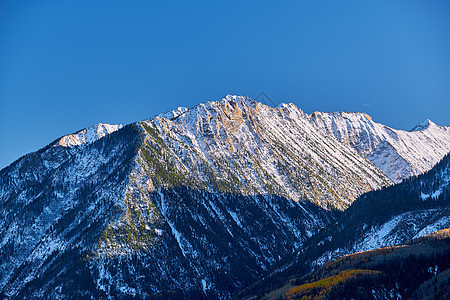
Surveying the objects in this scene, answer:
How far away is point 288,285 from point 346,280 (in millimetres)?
37916

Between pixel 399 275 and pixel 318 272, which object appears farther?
pixel 318 272

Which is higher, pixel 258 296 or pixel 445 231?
pixel 258 296

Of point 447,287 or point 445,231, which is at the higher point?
point 445,231

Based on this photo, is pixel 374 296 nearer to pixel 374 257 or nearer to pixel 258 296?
pixel 374 257

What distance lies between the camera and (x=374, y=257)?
185500mm

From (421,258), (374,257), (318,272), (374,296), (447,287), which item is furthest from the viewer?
(318,272)

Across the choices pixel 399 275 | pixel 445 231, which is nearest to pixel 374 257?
→ pixel 399 275

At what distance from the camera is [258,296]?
646ft

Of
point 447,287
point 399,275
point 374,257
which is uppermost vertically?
point 374,257

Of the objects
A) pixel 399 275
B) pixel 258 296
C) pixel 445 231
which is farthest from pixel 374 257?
pixel 258 296

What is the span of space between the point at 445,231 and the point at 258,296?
86.8 meters

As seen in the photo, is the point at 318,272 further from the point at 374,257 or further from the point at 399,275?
the point at 399,275

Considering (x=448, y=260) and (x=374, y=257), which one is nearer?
(x=448, y=260)

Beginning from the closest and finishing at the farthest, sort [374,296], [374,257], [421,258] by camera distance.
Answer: [374,296] → [421,258] → [374,257]
